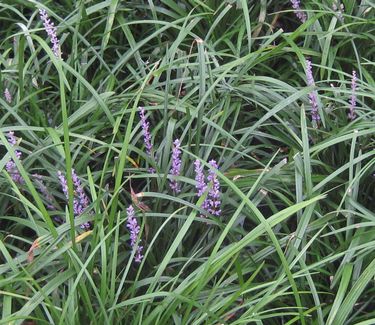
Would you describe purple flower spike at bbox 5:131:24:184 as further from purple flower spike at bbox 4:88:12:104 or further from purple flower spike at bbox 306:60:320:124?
purple flower spike at bbox 306:60:320:124

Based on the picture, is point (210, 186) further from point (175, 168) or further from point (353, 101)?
point (353, 101)

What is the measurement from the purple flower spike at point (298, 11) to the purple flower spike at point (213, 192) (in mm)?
1061

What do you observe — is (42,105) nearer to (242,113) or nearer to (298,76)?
(242,113)

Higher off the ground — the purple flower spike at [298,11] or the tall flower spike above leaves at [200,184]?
the purple flower spike at [298,11]

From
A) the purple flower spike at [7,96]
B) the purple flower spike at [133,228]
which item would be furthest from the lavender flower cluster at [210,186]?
→ the purple flower spike at [7,96]

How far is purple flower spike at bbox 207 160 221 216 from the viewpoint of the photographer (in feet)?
8.24

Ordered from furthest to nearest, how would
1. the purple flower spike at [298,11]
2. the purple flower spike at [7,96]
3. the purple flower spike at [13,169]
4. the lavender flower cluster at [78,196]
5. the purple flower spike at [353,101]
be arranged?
1. the purple flower spike at [298,11]
2. the purple flower spike at [7,96]
3. the purple flower spike at [353,101]
4. the purple flower spike at [13,169]
5. the lavender flower cluster at [78,196]

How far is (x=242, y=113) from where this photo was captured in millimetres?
3244

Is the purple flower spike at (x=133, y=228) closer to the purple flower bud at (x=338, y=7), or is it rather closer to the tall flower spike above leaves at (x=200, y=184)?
the tall flower spike above leaves at (x=200, y=184)

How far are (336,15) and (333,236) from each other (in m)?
1.05

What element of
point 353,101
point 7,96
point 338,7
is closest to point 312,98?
point 353,101

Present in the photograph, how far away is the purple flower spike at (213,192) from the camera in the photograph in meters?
2.51

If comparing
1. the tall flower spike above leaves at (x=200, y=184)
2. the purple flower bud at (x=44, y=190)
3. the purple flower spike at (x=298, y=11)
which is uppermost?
the purple flower spike at (x=298, y=11)

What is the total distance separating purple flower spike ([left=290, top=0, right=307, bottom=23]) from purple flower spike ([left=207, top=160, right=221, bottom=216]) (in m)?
1.06
